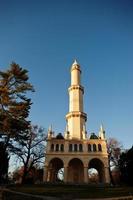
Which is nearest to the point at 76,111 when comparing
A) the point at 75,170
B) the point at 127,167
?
the point at 75,170

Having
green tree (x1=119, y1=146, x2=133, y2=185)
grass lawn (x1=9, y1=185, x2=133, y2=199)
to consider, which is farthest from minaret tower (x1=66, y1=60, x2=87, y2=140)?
grass lawn (x1=9, y1=185, x2=133, y2=199)

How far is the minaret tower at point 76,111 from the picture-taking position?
5394 centimetres

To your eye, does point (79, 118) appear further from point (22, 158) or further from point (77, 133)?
point (22, 158)

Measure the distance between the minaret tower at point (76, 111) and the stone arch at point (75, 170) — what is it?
21.2 feet

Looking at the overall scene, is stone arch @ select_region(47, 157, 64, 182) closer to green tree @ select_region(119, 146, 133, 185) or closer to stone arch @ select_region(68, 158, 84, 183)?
stone arch @ select_region(68, 158, 84, 183)

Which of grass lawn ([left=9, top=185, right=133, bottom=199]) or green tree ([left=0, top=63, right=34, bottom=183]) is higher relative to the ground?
green tree ([left=0, top=63, right=34, bottom=183])

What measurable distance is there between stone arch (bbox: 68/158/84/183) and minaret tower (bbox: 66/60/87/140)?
21.2 feet

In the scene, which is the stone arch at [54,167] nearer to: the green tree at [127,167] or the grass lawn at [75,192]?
the green tree at [127,167]

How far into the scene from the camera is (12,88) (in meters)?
37.2

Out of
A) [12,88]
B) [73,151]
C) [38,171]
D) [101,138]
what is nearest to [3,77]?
[12,88]

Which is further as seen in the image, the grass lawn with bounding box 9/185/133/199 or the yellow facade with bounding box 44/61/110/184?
the yellow facade with bounding box 44/61/110/184

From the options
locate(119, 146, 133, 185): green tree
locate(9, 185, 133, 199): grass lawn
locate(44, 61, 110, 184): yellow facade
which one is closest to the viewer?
locate(9, 185, 133, 199): grass lawn

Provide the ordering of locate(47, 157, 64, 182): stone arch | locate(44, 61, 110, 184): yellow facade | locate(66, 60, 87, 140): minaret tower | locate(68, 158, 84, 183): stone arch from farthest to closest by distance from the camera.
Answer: locate(66, 60, 87, 140): minaret tower, locate(47, 157, 64, 182): stone arch, locate(68, 158, 84, 183): stone arch, locate(44, 61, 110, 184): yellow facade

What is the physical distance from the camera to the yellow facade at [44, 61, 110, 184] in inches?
1922
